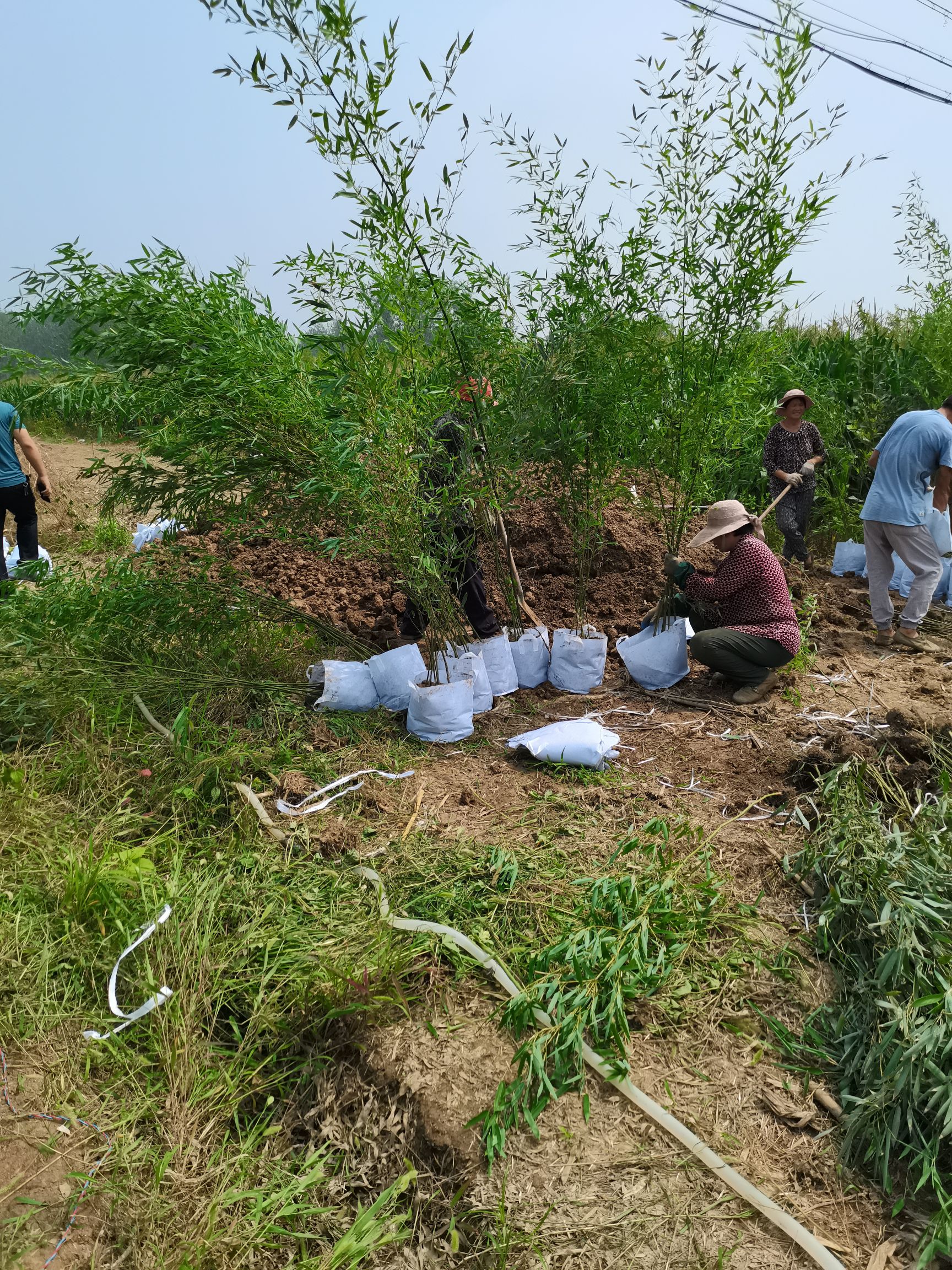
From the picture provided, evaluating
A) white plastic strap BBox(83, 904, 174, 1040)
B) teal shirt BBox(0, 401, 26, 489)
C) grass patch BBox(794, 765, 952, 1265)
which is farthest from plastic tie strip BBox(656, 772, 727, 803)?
teal shirt BBox(0, 401, 26, 489)

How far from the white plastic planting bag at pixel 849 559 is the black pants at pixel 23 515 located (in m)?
6.03

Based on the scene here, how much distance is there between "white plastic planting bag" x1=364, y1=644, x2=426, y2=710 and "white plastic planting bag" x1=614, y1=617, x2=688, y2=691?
1152 millimetres

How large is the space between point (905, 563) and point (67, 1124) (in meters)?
5.25

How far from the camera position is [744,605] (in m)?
4.60

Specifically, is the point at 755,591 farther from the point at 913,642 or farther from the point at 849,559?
the point at 849,559

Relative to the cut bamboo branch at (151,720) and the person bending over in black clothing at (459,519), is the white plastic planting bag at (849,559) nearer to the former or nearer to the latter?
the person bending over in black clothing at (459,519)

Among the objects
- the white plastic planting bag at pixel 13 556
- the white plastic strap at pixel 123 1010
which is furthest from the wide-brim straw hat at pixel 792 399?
the white plastic strap at pixel 123 1010

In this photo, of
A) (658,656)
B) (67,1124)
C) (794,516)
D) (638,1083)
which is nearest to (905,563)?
(794,516)

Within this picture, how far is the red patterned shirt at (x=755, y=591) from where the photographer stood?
4492mm

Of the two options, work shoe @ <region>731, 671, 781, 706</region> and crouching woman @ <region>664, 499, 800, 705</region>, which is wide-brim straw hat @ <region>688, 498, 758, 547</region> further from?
work shoe @ <region>731, 671, 781, 706</region>

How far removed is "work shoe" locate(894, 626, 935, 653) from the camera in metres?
5.39

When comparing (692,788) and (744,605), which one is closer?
(692,788)

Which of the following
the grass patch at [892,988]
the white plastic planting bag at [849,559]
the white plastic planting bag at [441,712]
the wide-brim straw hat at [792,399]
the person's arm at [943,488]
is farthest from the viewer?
the white plastic planting bag at [849,559]

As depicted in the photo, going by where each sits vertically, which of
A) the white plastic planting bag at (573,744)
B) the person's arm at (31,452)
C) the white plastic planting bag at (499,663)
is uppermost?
the person's arm at (31,452)
